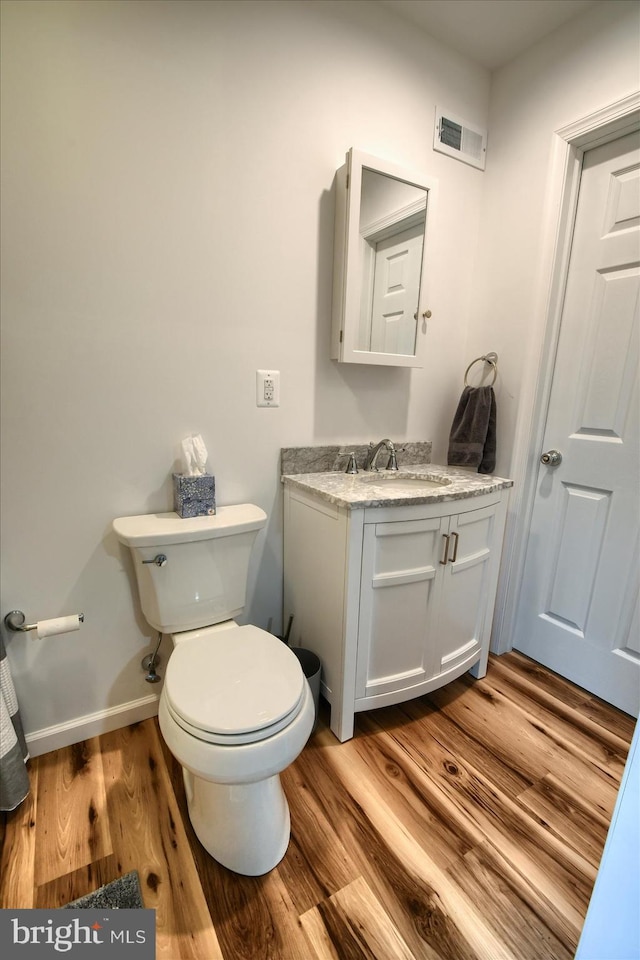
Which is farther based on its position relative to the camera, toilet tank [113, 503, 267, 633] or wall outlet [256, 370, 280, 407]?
wall outlet [256, 370, 280, 407]

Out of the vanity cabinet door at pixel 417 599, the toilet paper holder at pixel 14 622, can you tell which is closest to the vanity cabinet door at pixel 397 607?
the vanity cabinet door at pixel 417 599

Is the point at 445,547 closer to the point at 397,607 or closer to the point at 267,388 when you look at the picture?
the point at 397,607

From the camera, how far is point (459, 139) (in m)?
1.65

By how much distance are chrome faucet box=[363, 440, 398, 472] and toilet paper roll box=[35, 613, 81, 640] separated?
1128 mm

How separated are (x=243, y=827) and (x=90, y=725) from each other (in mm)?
697

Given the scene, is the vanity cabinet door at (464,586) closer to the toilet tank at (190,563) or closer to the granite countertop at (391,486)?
the granite countertop at (391,486)

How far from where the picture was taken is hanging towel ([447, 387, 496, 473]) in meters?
1.72

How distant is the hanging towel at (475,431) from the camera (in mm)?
1720

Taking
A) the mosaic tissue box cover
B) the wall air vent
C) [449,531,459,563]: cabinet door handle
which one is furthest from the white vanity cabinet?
the wall air vent

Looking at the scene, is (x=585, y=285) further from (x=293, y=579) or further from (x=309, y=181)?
(x=293, y=579)

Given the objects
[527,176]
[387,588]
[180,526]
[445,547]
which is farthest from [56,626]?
[527,176]

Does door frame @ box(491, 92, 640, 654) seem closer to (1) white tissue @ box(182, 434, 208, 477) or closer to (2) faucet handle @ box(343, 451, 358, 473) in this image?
(2) faucet handle @ box(343, 451, 358, 473)

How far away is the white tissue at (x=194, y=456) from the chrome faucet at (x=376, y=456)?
671 mm

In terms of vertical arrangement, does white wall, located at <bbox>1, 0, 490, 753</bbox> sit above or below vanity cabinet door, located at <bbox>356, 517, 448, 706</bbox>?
above
